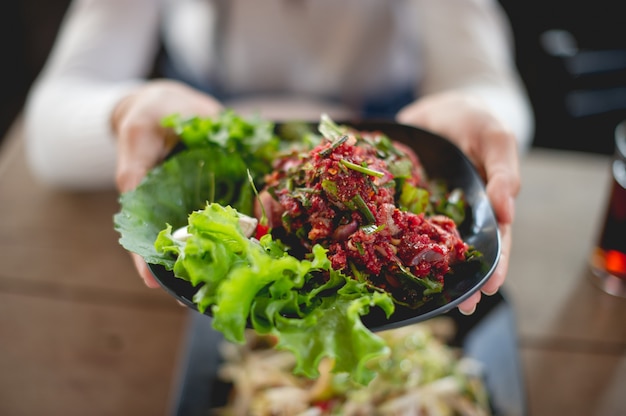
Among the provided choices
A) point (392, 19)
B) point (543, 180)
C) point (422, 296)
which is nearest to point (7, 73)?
point (392, 19)

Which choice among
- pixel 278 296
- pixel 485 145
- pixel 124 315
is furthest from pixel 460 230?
pixel 124 315

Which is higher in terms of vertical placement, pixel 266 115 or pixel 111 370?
pixel 266 115

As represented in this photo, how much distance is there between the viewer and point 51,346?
5.55 feet

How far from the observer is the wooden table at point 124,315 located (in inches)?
63.1

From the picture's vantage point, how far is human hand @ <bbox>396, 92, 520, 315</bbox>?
3.99ft

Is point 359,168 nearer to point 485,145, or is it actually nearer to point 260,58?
point 485,145

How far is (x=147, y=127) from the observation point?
5.03 feet

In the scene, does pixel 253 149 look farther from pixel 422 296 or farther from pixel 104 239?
pixel 104 239

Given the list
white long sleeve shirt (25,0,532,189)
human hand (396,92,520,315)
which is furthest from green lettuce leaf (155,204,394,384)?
white long sleeve shirt (25,0,532,189)

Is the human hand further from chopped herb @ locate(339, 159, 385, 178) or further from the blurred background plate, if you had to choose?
the blurred background plate

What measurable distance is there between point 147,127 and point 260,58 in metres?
1.16

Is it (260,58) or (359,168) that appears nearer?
(359,168)

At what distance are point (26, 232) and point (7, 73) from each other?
2524 mm

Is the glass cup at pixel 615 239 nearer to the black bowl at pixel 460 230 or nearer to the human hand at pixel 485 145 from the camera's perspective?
the human hand at pixel 485 145
